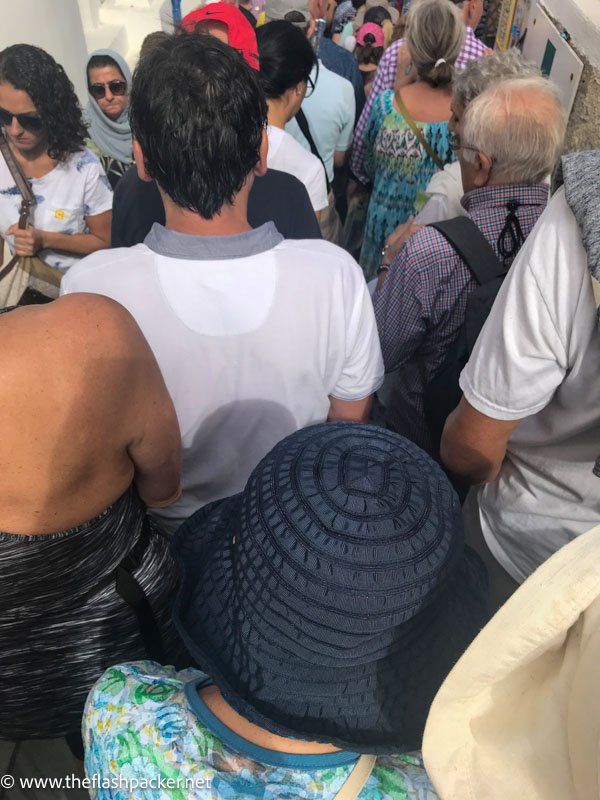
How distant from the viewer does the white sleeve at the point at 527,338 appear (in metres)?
0.94

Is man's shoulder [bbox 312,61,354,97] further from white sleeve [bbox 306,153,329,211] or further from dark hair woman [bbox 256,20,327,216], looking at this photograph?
white sleeve [bbox 306,153,329,211]

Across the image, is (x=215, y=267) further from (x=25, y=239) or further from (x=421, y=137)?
(x=421, y=137)

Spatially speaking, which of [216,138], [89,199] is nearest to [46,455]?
[216,138]

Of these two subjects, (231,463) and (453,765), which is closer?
(453,765)

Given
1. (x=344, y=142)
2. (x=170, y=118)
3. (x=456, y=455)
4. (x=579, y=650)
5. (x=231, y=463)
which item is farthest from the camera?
(x=344, y=142)

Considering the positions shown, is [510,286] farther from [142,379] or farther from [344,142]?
[344,142]

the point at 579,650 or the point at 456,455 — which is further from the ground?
the point at 579,650

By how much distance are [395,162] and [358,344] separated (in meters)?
1.65

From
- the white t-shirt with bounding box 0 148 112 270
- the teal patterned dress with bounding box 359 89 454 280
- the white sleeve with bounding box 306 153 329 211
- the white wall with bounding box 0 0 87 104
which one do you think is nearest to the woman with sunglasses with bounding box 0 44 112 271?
the white t-shirt with bounding box 0 148 112 270

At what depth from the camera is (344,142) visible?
324 cm

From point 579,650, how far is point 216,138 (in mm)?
1058

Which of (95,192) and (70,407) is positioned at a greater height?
(95,192)

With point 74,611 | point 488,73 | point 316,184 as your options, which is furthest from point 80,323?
point 488,73

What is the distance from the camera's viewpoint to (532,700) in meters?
0.60
